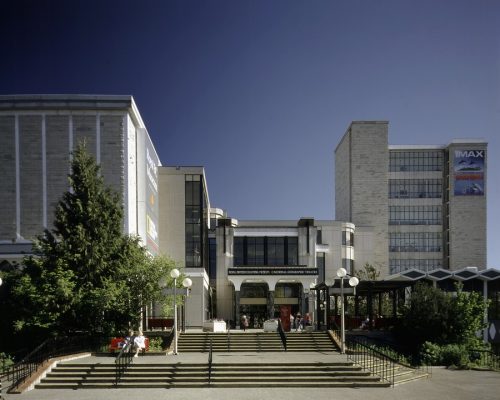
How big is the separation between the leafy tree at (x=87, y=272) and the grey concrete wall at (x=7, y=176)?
10.2 metres

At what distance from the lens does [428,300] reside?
30156 millimetres

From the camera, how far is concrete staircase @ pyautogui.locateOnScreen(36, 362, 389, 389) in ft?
63.4

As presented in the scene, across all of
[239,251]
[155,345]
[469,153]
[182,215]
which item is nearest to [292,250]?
[239,251]

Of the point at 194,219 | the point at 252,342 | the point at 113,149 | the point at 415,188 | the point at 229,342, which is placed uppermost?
the point at 113,149

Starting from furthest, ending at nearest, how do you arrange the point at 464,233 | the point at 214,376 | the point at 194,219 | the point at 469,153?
→ the point at 469,153 < the point at 464,233 < the point at 194,219 < the point at 214,376

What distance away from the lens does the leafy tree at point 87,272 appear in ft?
83.6

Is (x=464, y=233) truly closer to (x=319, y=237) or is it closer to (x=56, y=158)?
(x=319, y=237)

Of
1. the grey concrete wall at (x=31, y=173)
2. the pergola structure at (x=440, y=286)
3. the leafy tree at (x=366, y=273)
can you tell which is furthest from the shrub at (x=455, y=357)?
the leafy tree at (x=366, y=273)

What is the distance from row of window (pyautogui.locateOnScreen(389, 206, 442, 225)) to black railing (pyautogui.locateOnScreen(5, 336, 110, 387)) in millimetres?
66317

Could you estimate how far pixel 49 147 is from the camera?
37.9 metres

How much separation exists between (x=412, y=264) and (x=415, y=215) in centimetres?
800

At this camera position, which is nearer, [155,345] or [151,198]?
[155,345]

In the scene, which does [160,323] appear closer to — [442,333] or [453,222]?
[442,333]

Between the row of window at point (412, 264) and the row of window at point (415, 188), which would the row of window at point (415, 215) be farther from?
the row of window at point (412, 264)
